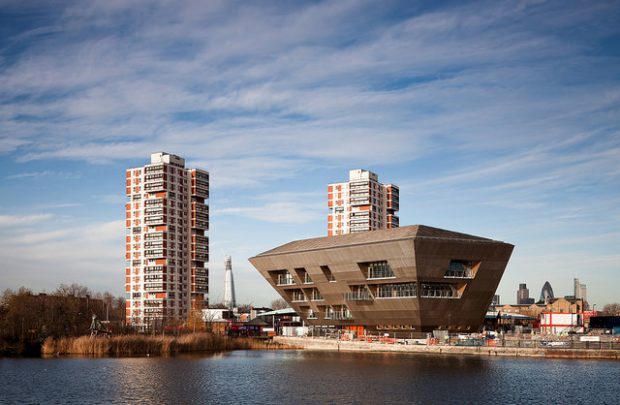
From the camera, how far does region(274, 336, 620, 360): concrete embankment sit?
281 feet

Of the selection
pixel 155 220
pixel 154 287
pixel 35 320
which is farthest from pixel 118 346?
pixel 155 220

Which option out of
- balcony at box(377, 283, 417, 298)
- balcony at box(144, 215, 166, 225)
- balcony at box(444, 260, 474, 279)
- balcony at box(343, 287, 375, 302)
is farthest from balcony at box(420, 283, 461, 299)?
balcony at box(144, 215, 166, 225)

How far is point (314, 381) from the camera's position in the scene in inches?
2459

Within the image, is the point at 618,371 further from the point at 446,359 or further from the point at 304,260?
the point at 304,260

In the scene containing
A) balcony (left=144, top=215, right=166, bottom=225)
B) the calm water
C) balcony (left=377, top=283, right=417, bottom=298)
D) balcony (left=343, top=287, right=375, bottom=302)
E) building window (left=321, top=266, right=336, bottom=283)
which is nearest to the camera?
the calm water

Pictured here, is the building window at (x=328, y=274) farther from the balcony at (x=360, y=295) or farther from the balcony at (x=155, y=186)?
the balcony at (x=155, y=186)

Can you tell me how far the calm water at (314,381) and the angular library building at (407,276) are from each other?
19093mm

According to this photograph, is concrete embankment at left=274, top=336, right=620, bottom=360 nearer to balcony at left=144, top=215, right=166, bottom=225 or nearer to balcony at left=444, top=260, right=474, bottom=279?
balcony at left=444, top=260, right=474, bottom=279

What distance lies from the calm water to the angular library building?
752 inches

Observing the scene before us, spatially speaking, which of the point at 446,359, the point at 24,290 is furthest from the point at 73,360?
the point at 24,290

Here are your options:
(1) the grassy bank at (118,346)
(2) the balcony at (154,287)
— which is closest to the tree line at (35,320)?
(1) the grassy bank at (118,346)

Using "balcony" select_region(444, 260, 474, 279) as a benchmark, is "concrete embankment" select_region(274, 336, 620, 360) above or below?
below

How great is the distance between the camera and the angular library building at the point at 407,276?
339ft

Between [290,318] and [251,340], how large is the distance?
50.8m
